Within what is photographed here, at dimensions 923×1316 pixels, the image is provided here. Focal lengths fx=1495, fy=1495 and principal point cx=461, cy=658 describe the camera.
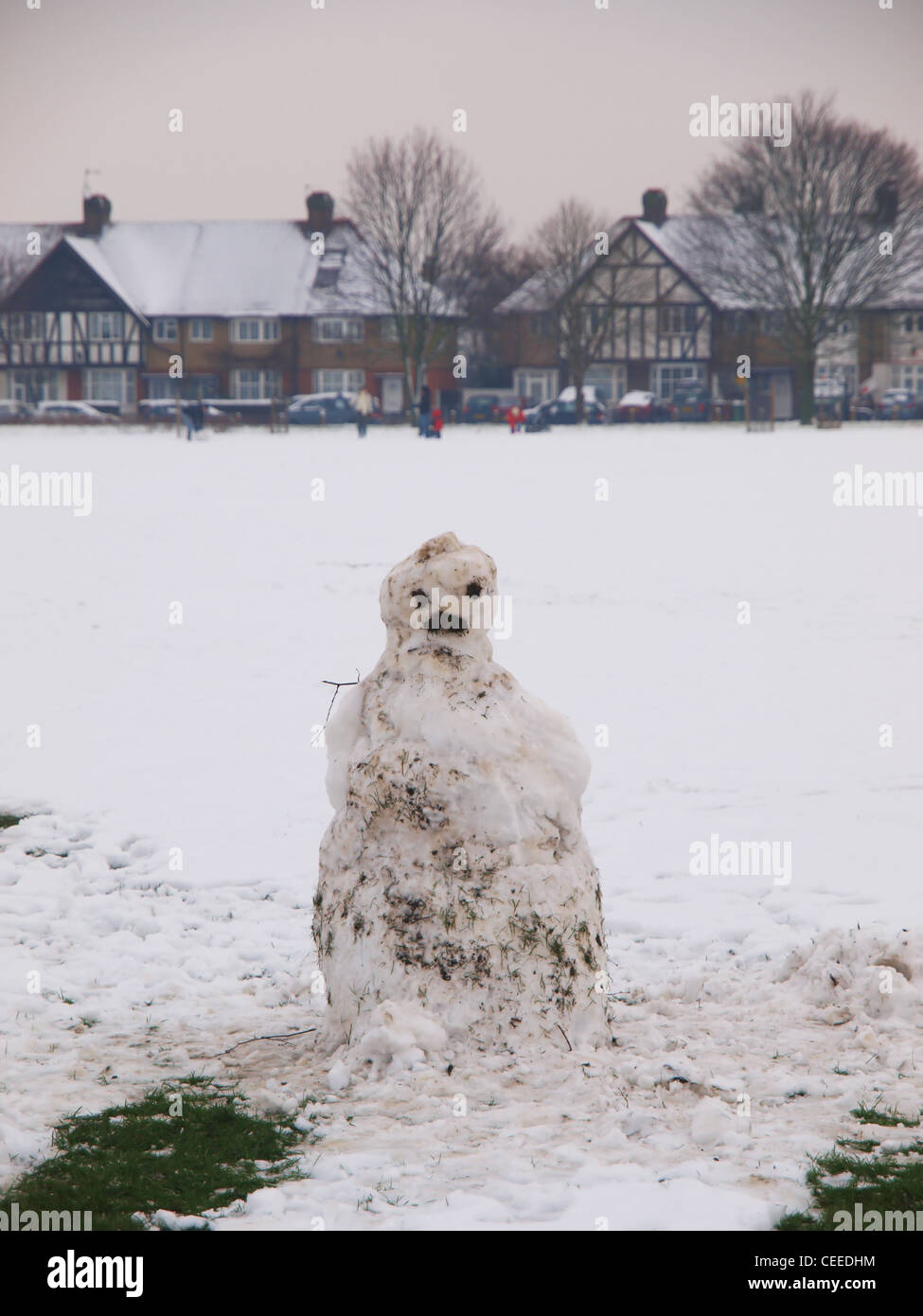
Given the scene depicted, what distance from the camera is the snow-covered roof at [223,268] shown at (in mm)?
73250

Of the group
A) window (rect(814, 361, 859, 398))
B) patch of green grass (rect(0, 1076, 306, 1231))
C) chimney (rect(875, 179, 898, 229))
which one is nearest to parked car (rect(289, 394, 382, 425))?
chimney (rect(875, 179, 898, 229))

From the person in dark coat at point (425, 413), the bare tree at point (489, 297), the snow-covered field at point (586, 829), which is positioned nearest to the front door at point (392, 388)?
the bare tree at point (489, 297)

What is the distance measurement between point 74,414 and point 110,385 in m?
17.3

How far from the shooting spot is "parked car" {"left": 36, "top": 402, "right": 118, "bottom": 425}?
5184 centimetres

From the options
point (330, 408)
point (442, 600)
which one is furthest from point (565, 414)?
point (442, 600)

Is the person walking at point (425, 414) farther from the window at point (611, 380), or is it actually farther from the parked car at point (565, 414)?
the window at point (611, 380)

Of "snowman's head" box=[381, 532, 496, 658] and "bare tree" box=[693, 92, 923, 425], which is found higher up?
"bare tree" box=[693, 92, 923, 425]

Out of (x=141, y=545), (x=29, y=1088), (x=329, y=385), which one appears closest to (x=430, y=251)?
(x=329, y=385)

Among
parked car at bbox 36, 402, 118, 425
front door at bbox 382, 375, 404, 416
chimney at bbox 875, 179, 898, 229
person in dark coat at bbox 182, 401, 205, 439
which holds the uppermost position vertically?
chimney at bbox 875, 179, 898, 229

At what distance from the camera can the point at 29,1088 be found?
5328 mm

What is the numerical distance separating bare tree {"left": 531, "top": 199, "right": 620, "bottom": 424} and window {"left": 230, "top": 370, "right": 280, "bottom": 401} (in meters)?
14.2

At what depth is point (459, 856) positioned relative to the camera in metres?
5.35

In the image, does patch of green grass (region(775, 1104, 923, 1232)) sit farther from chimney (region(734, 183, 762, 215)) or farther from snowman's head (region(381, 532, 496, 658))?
chimney (region(734, 183, 762, 215))

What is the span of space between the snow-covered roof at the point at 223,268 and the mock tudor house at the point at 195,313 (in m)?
0.05
